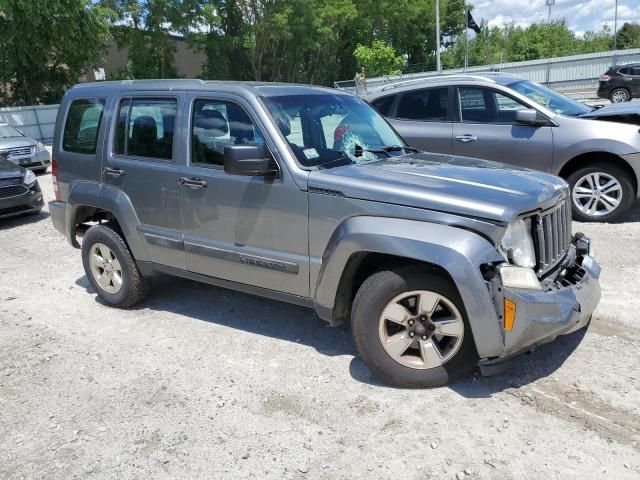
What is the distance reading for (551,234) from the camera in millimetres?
3441

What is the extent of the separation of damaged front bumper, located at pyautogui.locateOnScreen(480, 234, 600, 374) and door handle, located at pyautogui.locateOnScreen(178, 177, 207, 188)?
7.33 ft

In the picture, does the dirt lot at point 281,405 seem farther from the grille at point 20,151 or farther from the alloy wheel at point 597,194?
the grille at point 20,151

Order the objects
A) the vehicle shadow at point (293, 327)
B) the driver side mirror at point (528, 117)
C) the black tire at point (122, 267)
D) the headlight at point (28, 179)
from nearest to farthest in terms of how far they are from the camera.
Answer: the vehicle shadow at point (293, 327)
the black tire at point (122, 267)
the driver side mirror at point (528, 117)
the headlight at point (28, 179)

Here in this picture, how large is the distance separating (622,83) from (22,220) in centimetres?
2126

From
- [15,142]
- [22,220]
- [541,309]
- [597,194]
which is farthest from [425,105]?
[15,142]

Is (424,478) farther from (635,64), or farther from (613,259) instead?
(635,64)

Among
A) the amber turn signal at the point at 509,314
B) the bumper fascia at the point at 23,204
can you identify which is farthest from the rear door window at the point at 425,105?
the bumper fascia at the point at 23,204

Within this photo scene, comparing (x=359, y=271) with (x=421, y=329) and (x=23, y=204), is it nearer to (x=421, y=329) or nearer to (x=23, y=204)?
(x=421, y=329)

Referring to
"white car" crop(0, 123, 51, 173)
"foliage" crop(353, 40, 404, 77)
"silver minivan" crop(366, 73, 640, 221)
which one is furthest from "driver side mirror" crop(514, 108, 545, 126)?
"foliage" crop(353, 40, 404, 77)

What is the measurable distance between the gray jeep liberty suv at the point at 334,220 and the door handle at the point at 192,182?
13 mm

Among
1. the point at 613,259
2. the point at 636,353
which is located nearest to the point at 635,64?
the point at 613,259

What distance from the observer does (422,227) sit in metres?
3.21

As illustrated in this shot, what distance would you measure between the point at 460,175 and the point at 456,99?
162 inches

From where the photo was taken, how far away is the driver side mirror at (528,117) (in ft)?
21.9
